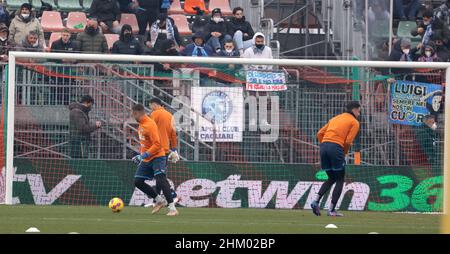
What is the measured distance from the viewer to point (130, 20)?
28500mm

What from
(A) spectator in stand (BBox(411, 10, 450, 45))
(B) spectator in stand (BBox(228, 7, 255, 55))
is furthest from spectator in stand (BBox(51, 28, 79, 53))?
(A) spectator in stand (BBox(411, 10, 450, 45))

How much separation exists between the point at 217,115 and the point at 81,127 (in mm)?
2636

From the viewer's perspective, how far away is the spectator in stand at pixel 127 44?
86.5ft

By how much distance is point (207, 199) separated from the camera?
2430cm

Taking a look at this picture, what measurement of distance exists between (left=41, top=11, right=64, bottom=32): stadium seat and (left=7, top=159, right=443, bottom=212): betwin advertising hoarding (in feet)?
16.8

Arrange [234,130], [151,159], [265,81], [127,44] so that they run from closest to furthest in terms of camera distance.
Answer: [151,159]
[234,130]
[265,81]
[127,44]

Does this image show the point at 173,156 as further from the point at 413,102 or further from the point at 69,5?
the point at 69,5

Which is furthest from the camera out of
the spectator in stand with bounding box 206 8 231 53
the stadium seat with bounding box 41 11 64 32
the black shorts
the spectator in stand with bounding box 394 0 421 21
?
the spectator in stand with bounding box 394 0 421 21

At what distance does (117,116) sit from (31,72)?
1860mm

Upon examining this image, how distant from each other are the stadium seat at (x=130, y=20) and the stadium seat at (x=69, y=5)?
59.0 inches

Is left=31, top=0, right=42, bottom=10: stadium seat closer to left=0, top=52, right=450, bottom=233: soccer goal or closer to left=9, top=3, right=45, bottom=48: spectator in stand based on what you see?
left=9, top=3, right=45, bottom=48: spectator in stand

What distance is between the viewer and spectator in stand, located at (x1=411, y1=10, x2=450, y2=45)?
92.2 ft

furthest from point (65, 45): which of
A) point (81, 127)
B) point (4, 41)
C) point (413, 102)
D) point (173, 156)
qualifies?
point (413, 102)
